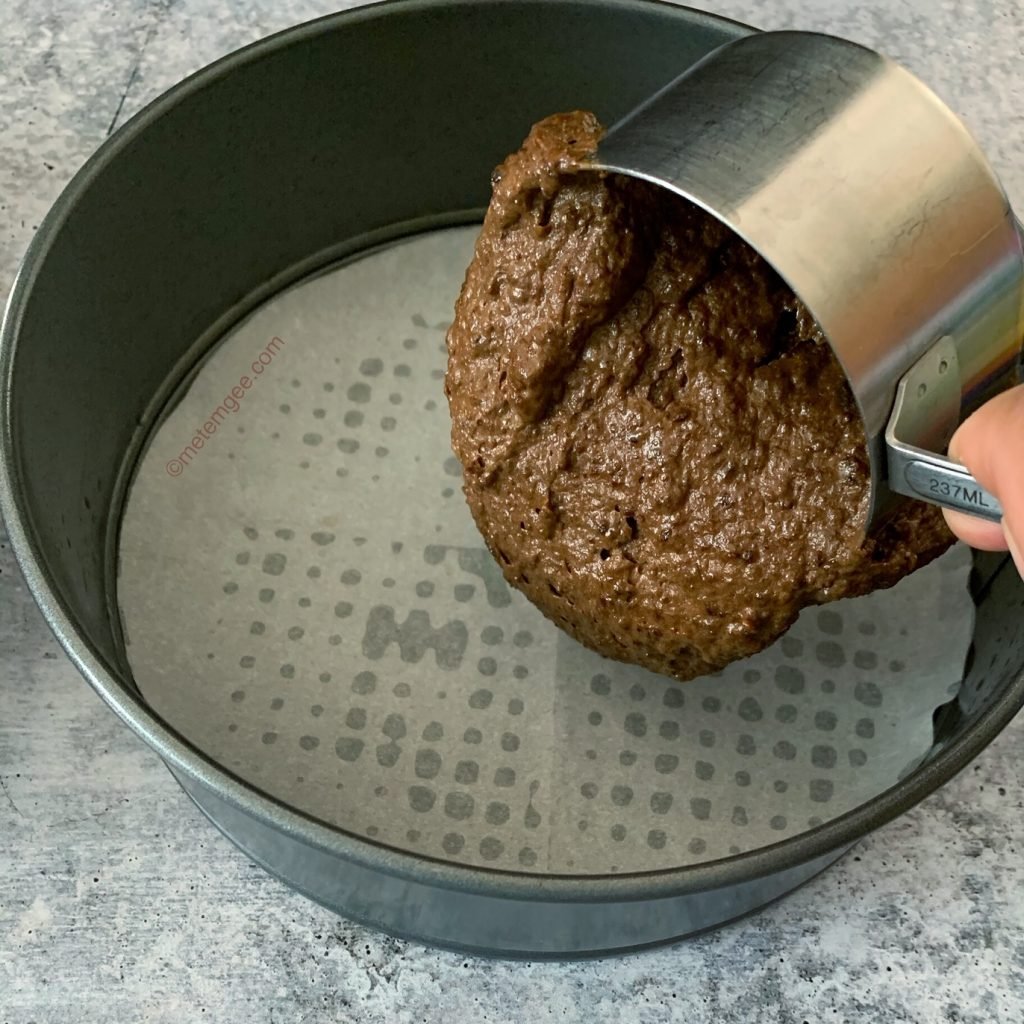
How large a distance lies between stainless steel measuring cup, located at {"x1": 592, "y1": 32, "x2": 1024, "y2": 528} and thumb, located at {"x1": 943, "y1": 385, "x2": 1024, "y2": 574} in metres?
0.04

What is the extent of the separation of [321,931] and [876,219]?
25.9 inches

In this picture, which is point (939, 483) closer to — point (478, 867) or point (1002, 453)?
point (1002, 453)

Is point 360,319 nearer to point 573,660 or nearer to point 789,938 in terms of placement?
point 573,660

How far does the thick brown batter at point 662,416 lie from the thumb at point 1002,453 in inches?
6.8

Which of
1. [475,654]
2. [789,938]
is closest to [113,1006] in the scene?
[475,654]

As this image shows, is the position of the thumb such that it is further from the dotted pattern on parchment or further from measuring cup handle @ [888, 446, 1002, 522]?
the dotted pattern on parchment

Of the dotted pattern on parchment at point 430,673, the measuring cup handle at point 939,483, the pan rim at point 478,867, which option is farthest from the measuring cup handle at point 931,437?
the dotted pattern on parchment at point 430,673

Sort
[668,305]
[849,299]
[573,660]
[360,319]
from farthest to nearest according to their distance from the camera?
[360,319] → [573,660] → [668,305] → [849,299]

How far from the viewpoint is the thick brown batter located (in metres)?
0.81

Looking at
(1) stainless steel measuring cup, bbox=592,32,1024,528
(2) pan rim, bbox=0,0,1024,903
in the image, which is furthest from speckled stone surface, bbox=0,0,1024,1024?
(1) stainless steel measuring cup, bbox=592,32,1024,528

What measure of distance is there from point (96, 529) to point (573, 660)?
438mm

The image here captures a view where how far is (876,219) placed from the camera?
70 cm

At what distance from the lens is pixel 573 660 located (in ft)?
3.31

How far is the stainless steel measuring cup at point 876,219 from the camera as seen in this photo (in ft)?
2.26
